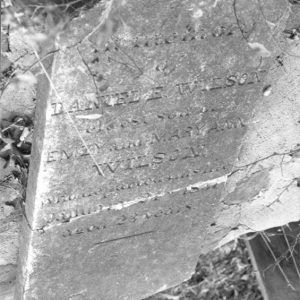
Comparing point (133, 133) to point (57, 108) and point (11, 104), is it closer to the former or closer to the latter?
point (57, 108)

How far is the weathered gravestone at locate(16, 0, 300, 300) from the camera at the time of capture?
1536 mm

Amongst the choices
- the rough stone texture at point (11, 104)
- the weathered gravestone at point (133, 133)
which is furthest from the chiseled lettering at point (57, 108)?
the rough stone texture at point (11, 104)

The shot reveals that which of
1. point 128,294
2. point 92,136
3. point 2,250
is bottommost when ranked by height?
point 128,294

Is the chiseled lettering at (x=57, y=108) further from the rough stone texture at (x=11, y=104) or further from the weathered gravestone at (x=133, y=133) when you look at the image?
the rough stone texture at (x=11, y=104)

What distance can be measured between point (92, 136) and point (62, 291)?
0.89 metres

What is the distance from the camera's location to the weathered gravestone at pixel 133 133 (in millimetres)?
1536

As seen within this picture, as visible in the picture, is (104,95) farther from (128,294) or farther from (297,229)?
(297,229)

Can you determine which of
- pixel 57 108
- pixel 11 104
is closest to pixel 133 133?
pixel 57 108

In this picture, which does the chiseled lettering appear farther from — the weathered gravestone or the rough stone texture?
the rough stone texture

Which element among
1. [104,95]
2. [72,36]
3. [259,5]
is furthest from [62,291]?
[259,5]

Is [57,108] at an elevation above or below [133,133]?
above

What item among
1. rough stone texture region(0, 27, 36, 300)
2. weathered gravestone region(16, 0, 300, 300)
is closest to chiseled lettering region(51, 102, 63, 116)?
weathered gravestone region(16, 0, 300, 300)

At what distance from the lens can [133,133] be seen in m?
1.77

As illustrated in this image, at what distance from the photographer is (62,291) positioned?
228 centimetres
